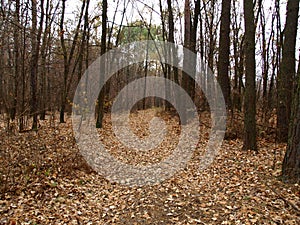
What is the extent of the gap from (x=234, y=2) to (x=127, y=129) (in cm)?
1147

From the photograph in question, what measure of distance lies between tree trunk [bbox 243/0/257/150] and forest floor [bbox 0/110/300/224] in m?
0.60

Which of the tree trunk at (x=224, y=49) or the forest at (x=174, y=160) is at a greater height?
the tree trunk at (x=224, y=49)

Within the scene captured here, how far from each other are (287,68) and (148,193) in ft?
17.9

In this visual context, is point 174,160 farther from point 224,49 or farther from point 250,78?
point 224,49

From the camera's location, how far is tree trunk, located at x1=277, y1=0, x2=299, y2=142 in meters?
7.53

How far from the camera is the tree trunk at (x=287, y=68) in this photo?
7.53 metres

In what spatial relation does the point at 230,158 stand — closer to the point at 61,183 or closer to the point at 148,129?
the point at 61,183

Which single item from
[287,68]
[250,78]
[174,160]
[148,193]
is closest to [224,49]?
[287,68]

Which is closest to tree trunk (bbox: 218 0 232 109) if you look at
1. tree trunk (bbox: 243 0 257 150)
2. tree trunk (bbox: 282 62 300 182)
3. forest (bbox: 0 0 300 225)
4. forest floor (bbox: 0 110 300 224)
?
forest (bbox: 0 0 300 225)

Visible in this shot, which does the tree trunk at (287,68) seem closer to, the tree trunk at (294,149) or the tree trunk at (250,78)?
the tree trunk at (250,78)

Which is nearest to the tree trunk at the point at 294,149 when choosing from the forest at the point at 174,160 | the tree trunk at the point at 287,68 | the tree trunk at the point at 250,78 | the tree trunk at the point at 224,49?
the forest at the point at 174,160

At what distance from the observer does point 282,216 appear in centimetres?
415

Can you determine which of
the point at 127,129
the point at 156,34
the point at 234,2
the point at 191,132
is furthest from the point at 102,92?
the point at 156,34

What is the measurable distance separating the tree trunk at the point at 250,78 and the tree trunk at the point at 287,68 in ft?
3.57
